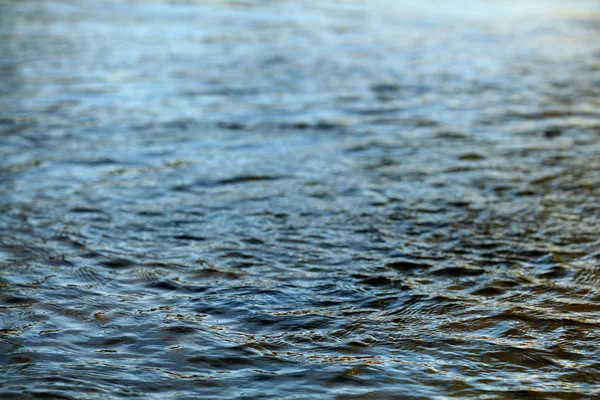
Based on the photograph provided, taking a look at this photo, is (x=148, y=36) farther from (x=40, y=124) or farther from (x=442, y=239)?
(x=442, y=239)

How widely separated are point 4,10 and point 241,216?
543 inches

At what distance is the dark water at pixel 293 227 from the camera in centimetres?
389

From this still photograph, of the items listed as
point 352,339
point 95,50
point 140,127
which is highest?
point 95,50

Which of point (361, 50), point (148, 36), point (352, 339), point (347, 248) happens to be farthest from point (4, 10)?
point (352, 339)

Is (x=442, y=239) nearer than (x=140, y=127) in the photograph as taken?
Yes

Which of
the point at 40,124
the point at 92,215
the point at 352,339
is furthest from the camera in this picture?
the point at 40,124

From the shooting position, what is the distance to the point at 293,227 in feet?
19.7

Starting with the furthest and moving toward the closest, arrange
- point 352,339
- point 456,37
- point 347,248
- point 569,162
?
point 456,37 → point 569,162 → point 347,248 → point 352,339

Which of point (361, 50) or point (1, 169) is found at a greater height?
point (361, 50)

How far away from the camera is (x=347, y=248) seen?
5582 mm

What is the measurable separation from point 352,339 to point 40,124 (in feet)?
19.7

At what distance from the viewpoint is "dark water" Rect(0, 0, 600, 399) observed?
3.89 metres

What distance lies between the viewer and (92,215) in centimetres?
613

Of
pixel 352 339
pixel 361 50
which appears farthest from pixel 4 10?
pixel 352 339
